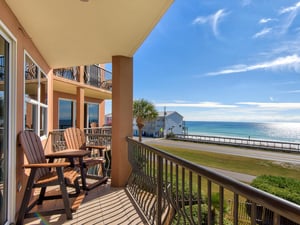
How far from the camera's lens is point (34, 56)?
380 cm

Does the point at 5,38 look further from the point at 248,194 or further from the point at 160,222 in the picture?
the point at 248,194

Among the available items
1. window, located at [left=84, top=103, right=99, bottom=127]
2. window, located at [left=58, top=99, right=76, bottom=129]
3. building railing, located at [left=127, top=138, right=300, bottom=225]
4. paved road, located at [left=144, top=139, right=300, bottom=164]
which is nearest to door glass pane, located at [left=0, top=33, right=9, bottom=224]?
building railing, located at [left=127, top=138, right=300, bottom=225]

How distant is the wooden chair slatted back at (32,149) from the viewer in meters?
2.65

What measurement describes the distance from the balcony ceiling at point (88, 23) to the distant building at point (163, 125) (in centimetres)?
2479

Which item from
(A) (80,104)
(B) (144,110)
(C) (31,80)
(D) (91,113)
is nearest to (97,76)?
(A) (80,104)

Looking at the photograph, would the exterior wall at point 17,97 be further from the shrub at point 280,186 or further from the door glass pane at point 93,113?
the door glass pane at point 93,113

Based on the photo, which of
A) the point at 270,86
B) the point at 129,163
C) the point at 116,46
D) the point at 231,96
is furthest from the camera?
the point at 231,96

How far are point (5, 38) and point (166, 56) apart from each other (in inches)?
1296

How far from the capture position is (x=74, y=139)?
14.3ft

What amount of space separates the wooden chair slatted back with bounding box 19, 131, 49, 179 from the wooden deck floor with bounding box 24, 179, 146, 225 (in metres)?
0.60

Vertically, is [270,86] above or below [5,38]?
above

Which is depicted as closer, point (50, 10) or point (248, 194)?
point (248, 194)

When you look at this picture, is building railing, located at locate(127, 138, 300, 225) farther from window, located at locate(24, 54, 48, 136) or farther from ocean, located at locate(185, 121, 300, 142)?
ocean, located at locate(185, 121, 300, 142)

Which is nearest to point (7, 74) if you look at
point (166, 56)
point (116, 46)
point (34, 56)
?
point (34, 56)
